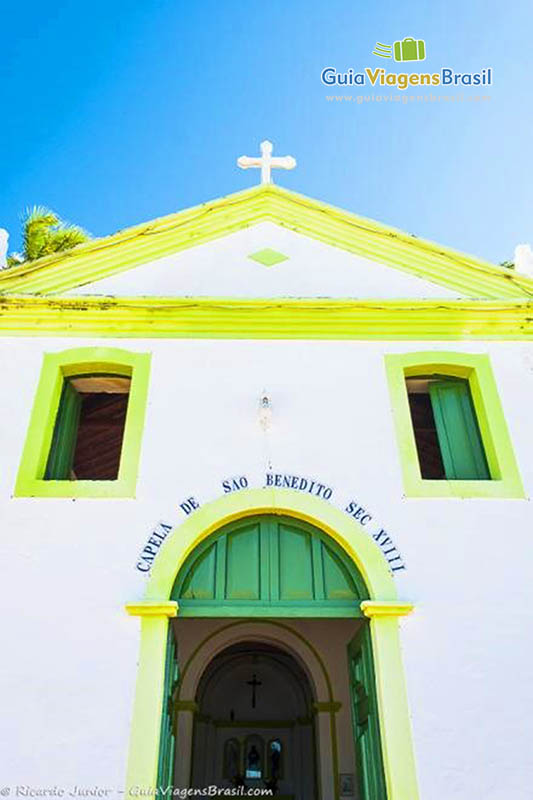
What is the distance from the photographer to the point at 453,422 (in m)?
6.82

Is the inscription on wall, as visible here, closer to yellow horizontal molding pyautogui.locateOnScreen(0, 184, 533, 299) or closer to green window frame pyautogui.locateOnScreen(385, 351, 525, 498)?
green window frame pyautogui.locateOnScreen(385, 351, 525, 498)

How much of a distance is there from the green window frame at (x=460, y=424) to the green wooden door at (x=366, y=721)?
151 cm

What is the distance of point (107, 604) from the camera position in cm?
543

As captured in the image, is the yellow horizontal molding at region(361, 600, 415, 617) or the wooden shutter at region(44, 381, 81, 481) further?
the wooden shutter at region(44, 381, 81, 481)

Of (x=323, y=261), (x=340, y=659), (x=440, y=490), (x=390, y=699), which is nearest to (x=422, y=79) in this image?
(x=323, y=261)

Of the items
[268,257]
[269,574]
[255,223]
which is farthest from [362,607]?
[255,223]

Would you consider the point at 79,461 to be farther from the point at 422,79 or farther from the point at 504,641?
the point at 422,79

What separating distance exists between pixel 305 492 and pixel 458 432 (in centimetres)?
188

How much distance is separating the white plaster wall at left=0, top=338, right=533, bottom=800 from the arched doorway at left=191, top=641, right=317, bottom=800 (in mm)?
7354

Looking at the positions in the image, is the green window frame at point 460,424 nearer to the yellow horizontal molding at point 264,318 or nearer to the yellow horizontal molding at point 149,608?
the yellow horizontal molding at point 264,318

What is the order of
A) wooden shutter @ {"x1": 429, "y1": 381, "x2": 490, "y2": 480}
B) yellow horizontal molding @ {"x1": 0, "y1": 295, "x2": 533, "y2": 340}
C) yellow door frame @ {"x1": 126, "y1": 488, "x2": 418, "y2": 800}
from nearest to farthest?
1. yellow door frame @ {"x1": 126, "y1": 488, "x2": 418, "y2": 800}
2. wooden shutter @ {"x1": 429, "y1": 381, "x2": 490, "y2": 480}
3. yellow horizontal molding @ {"x1": 0, "y1": 295, "x2": 533, "y2": 340}

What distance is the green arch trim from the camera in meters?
5.70

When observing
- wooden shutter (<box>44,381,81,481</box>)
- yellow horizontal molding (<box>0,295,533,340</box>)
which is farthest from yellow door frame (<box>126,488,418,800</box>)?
yellow horizontal molding (<box>0,295,533,340</box>)

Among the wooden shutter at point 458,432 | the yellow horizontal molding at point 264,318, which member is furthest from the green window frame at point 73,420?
the wooden shutter at point 458,432
